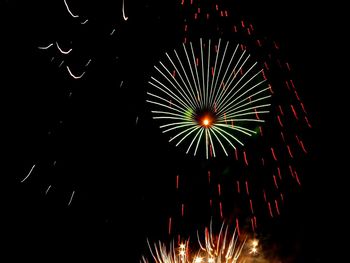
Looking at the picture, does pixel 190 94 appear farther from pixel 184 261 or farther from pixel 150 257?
pixel 150 257

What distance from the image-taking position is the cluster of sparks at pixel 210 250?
217 inches

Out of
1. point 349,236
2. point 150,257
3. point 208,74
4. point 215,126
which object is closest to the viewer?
point 208,74

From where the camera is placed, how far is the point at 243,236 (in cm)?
655

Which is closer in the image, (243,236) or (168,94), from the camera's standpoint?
(168,94)

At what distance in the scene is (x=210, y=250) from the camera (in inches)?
221

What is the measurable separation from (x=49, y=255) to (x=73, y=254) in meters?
0.46

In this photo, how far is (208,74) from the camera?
475 cm

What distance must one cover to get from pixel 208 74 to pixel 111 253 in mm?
4297

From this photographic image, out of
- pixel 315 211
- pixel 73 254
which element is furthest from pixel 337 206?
pixel 73 254

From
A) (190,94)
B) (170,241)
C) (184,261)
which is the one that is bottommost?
(184,261)

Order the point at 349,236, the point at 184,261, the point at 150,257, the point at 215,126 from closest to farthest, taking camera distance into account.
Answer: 1. the point at 215,126
2. the point at 184,261
3. the point at 349,236
4. the point at 150,257

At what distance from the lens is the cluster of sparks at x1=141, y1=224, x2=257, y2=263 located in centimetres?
551

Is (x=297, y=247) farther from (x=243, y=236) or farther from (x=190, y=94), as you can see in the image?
(x=190, y=94)

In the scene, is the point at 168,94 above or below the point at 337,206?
above
